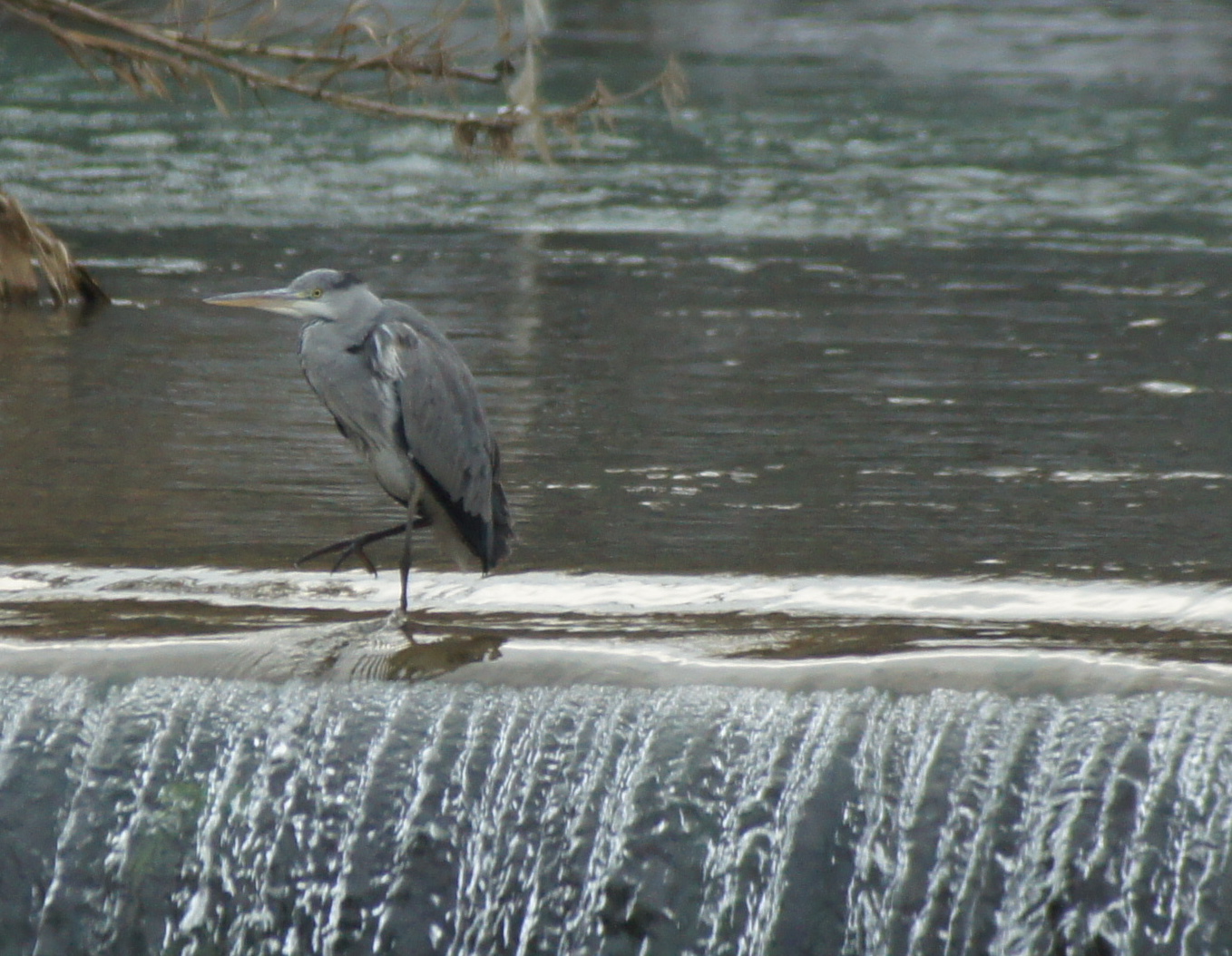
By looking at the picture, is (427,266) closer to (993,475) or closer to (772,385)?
(772,385)

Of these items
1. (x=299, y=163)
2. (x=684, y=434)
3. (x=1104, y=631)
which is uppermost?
(x=1104, y=631)

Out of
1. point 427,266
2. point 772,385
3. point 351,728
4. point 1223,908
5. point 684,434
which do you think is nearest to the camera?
point 1223,908

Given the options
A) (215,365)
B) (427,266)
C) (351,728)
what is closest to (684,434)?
(215,365)

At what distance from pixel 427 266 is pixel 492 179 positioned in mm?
2479

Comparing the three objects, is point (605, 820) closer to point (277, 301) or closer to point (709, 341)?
point (277, 301)

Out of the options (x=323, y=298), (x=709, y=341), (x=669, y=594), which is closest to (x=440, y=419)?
(x=323, y=298)

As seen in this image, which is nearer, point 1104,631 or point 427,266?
point 1104,631

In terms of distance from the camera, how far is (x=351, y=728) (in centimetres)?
378

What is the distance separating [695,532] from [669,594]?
0.53 metres

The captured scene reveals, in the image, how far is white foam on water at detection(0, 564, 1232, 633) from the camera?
4.23m

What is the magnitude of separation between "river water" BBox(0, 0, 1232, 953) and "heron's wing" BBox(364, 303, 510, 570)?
0.25 meters

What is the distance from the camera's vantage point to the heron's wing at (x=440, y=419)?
3.86 metres

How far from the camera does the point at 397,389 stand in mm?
3859

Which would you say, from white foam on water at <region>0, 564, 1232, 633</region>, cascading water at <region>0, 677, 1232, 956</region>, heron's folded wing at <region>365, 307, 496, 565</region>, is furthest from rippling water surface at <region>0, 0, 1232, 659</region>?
heron's folded wing at <region>365, 307, 496, 565</region>
